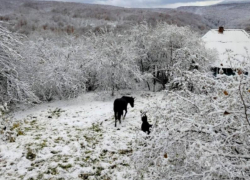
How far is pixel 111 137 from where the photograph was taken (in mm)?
7406

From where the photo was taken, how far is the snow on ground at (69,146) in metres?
5.40

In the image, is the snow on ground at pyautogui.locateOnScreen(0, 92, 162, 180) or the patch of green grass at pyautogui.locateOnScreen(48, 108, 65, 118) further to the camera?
the patch of green grass at pyautogui.locateOnScreen(48, 108, 65, 118)

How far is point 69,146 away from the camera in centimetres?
671

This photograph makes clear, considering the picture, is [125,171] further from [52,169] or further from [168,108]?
[168,108]

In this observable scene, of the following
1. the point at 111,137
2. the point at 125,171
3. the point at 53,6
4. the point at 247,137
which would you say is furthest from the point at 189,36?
the point at 53,6

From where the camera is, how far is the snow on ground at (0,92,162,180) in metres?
5.40

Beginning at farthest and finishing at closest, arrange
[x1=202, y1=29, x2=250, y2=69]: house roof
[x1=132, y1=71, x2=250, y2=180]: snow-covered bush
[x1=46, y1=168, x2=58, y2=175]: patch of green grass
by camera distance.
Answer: [x1=202, y1=29, x2=250, y2=69]: house roof, [x1=46, y1=168, x2=58, y2=175]: patch of green grass, [x1=132, y1=71, x2=250, y2=180]: snow-covered bush

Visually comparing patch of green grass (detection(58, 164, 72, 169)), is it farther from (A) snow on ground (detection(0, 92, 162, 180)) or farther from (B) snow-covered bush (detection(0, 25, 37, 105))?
(B) snow-covered bush (detection(0, 25, 37, 105))

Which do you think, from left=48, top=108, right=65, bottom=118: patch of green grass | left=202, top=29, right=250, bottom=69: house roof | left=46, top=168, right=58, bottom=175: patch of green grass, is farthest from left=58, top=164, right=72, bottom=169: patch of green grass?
left=202, top=29, right=250, bottom=69: house roof

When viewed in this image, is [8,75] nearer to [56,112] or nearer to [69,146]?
[56,112]

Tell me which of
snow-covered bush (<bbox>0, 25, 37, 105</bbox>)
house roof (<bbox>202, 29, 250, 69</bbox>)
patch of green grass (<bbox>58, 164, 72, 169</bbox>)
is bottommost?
patch of green grass (<bbox>58, 164, 72, 169</bbox>)

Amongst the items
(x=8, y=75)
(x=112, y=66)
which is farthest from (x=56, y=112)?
(x=112, y=66)

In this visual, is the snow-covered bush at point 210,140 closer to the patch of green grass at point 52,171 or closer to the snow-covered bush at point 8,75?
the patch of green grass at point 52,171

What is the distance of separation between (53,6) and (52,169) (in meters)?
116
